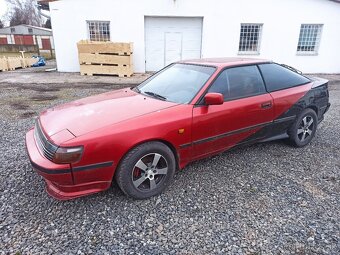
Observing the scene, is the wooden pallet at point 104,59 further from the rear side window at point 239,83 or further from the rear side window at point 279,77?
the rear side window at point 239,83

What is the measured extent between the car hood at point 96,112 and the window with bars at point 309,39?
12.8 m

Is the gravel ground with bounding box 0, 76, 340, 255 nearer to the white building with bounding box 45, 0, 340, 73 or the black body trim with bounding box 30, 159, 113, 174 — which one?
the black body trim with bounding box 30, 159, 113, 174

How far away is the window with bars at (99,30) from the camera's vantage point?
40.7 ft

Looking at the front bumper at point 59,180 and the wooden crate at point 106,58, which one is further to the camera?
the wooden crate at point 106,58

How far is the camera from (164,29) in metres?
12.5

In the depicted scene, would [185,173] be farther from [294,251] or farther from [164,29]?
[164,29]

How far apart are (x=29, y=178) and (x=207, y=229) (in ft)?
7.49

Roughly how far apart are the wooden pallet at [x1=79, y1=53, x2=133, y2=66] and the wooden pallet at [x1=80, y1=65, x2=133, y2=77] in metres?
0.18

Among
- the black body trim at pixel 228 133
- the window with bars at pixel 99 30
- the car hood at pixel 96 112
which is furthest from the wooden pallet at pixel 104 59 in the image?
the black body trim at pixel 228 133

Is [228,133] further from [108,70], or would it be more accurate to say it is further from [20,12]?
[20,12]

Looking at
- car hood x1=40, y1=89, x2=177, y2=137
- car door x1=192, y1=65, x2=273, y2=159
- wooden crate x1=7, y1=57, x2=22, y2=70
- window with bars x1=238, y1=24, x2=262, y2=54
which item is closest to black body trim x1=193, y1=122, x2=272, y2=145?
car door x1=192, y1=65, x2=273, y2=159

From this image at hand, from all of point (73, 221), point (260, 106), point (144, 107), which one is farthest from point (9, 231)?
point (260, 106)

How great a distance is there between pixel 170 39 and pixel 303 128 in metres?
9.82

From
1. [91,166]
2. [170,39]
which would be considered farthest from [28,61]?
[91,166]
